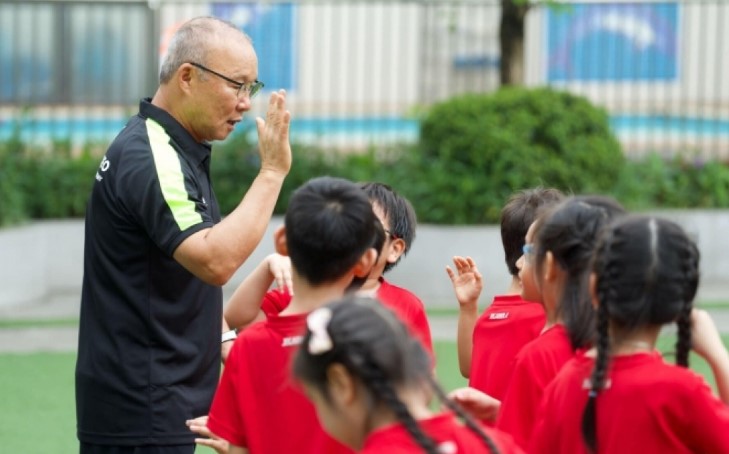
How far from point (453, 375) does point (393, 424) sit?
5.83m

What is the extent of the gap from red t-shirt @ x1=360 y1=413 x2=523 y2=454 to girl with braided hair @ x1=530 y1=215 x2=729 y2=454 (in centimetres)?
41

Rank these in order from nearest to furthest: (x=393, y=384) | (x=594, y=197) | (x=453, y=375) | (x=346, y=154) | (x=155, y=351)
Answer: (x=393, y=384)
(x=594, y=197)
(x=155, y=351)
(x=453, y=375)
(x=346, y=154)

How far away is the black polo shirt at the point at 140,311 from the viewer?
3.94 meters

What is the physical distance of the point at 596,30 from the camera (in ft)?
44.2

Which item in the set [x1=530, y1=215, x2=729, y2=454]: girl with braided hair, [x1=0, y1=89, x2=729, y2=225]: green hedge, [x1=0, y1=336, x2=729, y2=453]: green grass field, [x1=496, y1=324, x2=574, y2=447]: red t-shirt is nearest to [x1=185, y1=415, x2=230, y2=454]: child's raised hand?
[x1=496, y1=324, x2=574, y2=447]: red t-shirt

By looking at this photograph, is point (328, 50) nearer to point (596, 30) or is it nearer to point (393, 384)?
point (596, 30)

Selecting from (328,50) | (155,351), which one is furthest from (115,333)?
(328,50)

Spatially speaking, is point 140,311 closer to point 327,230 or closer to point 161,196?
point 161,196

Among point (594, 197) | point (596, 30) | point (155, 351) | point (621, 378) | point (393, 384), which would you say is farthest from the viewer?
point (596, 30)

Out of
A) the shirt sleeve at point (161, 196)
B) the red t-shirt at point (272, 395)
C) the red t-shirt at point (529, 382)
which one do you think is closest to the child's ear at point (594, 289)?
the red t-shirt at point (529, 382)

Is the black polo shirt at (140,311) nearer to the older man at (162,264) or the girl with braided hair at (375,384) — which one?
the older man at (162,264)

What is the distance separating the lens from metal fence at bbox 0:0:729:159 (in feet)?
40.3

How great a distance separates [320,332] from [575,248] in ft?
3.50

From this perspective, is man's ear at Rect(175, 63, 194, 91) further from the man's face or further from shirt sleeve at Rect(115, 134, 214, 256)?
shirt sleeve at Rect(115, 134, 214, 256)
